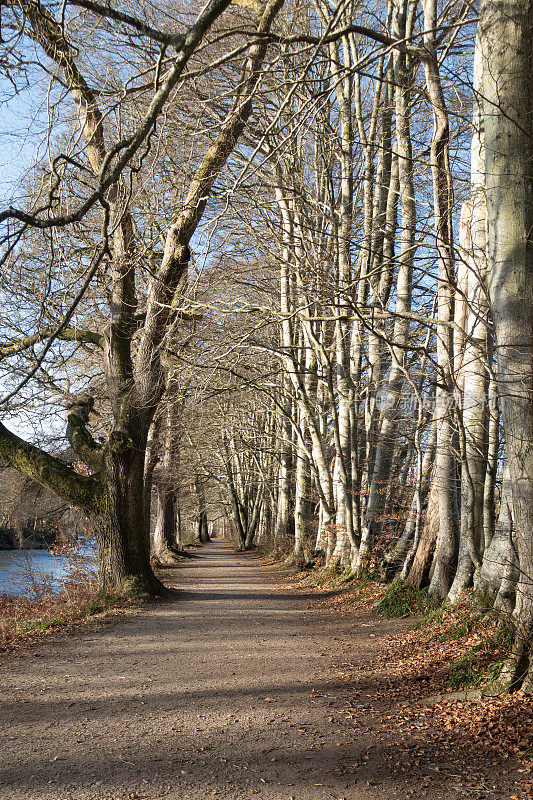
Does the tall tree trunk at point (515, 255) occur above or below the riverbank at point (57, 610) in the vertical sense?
above

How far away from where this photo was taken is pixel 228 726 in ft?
15.6

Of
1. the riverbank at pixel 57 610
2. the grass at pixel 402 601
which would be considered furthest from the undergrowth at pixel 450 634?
the riverbank at pixel 57 610

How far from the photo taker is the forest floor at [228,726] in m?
3.72

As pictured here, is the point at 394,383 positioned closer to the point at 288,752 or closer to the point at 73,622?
the point at 73,622

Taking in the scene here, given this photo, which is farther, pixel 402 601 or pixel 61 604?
pixel 61 604

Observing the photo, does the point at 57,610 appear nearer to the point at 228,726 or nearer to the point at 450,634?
the point at 228,726

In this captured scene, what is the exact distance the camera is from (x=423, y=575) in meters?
9.73

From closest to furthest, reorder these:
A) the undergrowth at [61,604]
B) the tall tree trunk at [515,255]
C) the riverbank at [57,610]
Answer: the tall tree trunk at [515,255] → the riverbank at [57,610] → the undergrowth at [61,604]

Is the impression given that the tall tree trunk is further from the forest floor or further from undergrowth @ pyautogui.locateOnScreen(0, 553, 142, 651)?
undergrowth @ pyautogui.locateOnScreen(0, 553, 142, 651)

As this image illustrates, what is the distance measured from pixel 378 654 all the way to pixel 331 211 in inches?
302

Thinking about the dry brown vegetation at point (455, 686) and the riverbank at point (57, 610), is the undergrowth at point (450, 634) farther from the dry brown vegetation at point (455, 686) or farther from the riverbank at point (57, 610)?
the riverbank at point (57, 610)

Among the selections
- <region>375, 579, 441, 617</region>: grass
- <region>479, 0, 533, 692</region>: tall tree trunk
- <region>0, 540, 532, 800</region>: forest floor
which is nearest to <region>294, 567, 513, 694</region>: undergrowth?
<region>375, 579, 441, 617</region>: grass

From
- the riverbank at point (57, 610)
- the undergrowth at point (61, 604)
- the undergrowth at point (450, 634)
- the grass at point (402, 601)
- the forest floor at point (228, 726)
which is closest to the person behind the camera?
the forest floor at point (228, 726)

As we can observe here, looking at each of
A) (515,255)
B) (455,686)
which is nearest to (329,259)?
(515,255)
